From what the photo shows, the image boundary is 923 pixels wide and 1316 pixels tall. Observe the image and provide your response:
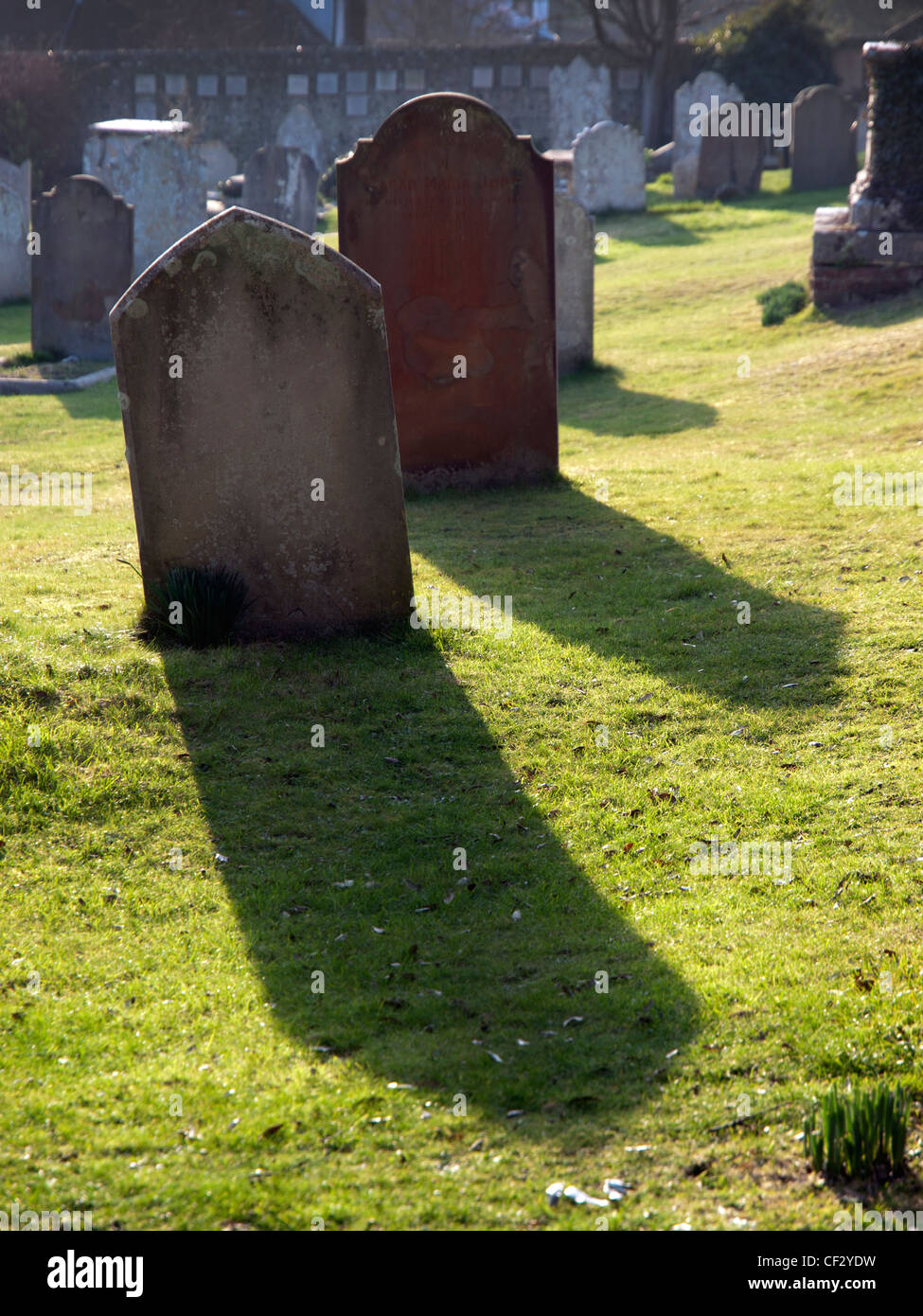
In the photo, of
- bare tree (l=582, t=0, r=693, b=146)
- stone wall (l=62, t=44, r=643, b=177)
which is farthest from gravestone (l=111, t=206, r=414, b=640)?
stone wall (l=62, t=44, r=643, b=177)

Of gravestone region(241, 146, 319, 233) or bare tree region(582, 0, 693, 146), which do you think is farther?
bare tree region(582, 0, 693, 146)

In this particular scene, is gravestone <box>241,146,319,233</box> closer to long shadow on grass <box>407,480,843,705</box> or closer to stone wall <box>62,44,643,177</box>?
stone wall <box>62,44,643,177</box>

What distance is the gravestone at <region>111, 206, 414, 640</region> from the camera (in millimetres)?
5371

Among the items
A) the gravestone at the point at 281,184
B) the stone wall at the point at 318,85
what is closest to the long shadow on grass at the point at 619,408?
the gravestone at the point at 281,184

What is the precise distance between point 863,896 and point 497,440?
5674 mm

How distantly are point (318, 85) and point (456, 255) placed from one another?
3260cm

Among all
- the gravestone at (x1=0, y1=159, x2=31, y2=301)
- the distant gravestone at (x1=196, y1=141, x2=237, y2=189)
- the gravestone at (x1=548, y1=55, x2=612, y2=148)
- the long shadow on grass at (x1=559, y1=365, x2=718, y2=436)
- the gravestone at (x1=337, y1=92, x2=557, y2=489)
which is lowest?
the long shadow on grass at (x1=559, y1=365, x2=718, y2=436)

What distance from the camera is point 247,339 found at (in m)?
5.43

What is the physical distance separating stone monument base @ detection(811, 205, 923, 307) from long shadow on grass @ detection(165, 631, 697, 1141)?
9384 mm

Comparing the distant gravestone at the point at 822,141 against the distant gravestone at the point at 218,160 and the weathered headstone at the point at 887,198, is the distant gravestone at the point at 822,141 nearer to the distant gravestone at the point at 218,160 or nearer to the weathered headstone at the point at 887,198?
the weathered headstone at the point at 887,198

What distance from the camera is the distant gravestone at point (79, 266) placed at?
50.1 ft

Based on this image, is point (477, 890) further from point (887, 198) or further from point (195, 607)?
point (887, 198)

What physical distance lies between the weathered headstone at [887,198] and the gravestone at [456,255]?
6.00 meters

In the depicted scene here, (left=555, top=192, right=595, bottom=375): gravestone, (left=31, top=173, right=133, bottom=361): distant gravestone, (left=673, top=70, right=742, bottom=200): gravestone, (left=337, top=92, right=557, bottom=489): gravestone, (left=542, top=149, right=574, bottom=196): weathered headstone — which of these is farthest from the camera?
(left=673, top=70, right=742, bottom=200): gravestone
